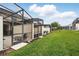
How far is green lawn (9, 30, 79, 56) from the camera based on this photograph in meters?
3.02

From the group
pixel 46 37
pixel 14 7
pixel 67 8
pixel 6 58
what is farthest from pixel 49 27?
pixel 6 58

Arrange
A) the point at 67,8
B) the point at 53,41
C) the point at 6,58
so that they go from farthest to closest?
1. the point at 53,41
2. the point at 67,8
3. the point at 6,58

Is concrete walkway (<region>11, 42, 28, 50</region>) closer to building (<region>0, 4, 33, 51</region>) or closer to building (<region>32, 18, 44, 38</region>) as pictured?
building (<region>0, 4, 33, 51</region>)

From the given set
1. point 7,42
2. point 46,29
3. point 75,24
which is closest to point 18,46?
point 7,42

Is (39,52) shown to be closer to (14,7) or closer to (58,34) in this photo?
(58,34)

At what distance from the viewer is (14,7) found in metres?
3.16

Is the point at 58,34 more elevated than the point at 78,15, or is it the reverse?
the point at 78,15

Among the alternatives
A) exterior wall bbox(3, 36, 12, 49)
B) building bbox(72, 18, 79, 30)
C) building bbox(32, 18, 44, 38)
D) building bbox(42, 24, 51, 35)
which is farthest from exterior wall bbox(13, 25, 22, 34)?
building bbox(72, 18, 79, 30)

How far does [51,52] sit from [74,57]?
36 cm

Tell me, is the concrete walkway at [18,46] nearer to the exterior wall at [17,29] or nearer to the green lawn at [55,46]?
the green lawn at [55,46]

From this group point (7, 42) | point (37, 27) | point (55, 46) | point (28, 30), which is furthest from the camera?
point (28, 30)

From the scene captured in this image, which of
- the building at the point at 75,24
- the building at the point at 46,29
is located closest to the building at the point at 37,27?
the building at the point at 46,29

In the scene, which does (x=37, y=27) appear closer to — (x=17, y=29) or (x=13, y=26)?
(x=17, y=29)

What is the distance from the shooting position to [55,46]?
10.4 ft
